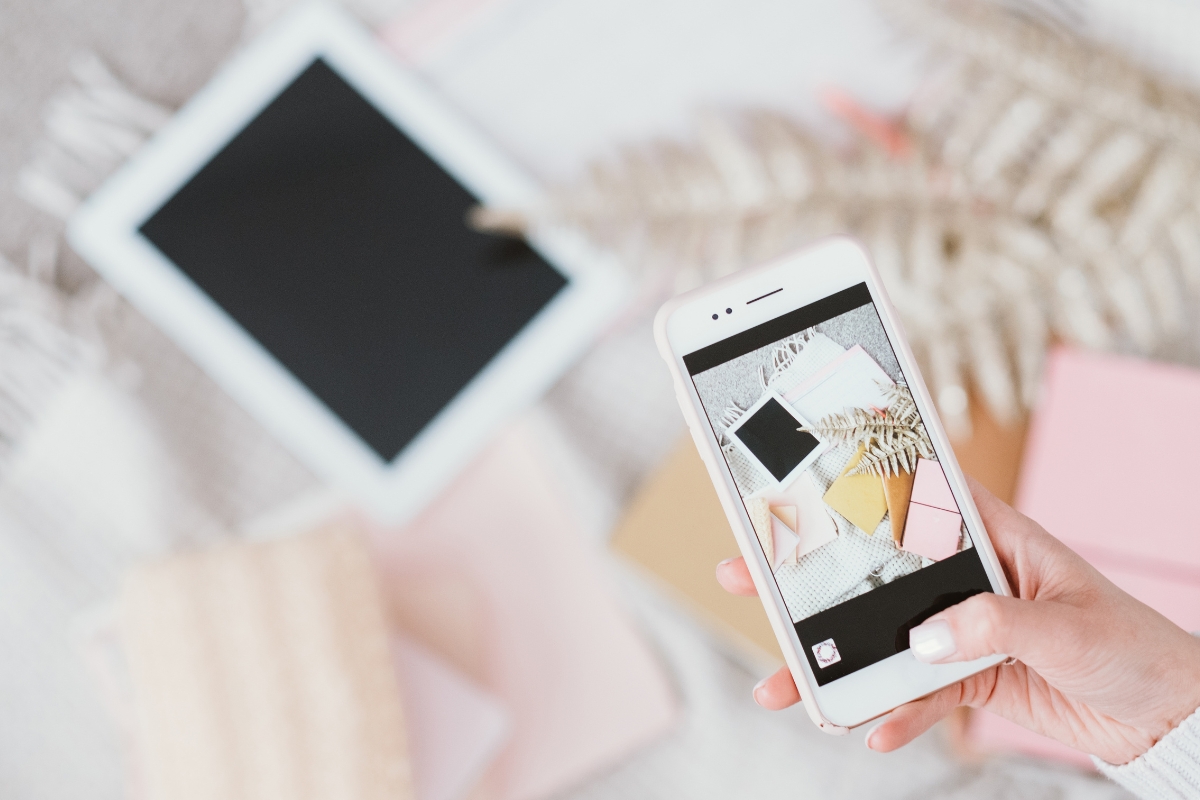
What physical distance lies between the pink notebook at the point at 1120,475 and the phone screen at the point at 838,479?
174 millimetres

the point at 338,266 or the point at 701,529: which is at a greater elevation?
the point at 338,266

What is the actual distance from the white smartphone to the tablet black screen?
0.81 ft

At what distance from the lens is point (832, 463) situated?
35 centimetres

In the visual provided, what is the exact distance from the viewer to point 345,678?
1.54 feet

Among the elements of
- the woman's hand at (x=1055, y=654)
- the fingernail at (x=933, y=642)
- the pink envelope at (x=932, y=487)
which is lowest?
the woman's hand at (x=1055, y=654)

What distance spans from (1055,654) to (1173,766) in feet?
0.35

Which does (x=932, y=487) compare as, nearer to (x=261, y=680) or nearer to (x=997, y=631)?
(x=997, y=631)

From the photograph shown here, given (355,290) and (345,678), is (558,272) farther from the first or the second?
→ (345,678)

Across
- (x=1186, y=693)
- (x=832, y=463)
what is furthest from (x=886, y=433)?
(x=1186, y=693)

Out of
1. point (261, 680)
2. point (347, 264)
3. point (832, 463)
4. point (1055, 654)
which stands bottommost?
point (1055, 654)

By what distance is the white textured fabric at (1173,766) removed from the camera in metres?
0.36

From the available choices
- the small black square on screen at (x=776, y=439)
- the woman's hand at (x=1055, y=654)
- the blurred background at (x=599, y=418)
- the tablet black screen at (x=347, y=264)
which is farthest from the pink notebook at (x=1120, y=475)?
the tablet black screen at (x=347, y=264)

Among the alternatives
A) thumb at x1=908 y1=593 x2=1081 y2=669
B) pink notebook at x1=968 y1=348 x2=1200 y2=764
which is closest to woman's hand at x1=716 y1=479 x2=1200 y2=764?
thumb at x1=908 y1=593 x2=1081 y2=669

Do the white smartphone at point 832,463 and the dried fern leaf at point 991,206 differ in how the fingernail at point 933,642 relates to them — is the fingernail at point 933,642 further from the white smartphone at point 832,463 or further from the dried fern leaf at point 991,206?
the dried fern leaf at point 991,206
